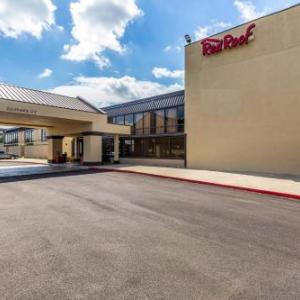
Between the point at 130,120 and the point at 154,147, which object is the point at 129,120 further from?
the point at 154,147

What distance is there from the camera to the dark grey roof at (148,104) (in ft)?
82.9

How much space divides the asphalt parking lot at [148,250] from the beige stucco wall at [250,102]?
9.49 metres

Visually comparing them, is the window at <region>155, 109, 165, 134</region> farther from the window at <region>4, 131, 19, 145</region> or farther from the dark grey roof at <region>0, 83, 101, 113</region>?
the window at <region>4, 131, 19, 145</region>

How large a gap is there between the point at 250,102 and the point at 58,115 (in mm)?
14590

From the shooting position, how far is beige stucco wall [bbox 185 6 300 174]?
55.2ft

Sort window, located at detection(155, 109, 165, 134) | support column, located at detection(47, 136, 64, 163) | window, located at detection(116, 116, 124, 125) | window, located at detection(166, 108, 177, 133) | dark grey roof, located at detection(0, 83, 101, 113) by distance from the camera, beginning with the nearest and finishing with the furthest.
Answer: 1. dark grey roof, located at detection(0, 83, 101, 113)
2. window, located at detection(166, 108, 177, 133)
3. window, located at detection(155, 109, 165, 134)
4. support column, located at detection(47, 136, 64, 163)
5. window, located at detection(116, 116, 124, 125)

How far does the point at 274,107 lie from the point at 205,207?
12.2 metres

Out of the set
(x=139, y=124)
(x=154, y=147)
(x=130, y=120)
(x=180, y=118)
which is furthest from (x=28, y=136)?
(x=180, y=118)

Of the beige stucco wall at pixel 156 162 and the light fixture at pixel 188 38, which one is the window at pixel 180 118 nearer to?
the beige stucco wall at pixel 156 162

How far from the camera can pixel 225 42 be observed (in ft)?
65.4

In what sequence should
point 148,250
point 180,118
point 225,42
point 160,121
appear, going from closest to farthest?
point 148,250, point 225,42, point 180,118, point 160,121

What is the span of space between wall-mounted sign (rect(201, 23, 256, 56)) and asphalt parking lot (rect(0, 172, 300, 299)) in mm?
14223

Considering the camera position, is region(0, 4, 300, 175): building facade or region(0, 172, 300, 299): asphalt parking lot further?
region(0, 4, 300, 175): building facade

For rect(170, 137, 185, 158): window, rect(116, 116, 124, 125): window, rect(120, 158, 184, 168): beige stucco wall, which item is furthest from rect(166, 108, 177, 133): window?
rect(116, 116, 124, 125): window
